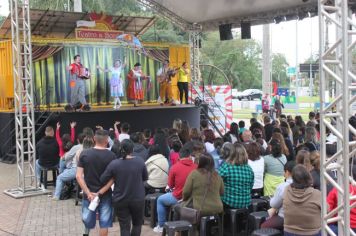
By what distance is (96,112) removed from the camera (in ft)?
47.9

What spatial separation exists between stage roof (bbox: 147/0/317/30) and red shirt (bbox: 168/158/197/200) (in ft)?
24.6

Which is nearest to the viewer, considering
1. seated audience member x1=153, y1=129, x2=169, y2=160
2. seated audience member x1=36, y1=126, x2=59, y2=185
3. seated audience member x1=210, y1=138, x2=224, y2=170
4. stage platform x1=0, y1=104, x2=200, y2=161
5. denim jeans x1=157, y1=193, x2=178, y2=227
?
denim jeans x1=157, y1=193, x2=178, y2=227

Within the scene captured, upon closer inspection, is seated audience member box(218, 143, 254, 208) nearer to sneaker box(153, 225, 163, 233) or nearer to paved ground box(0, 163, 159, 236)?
sneaker box(153, 225, 163, 233)

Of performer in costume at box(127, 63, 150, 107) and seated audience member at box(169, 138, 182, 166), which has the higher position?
performer in costume at box(127, 63, 150, 107)

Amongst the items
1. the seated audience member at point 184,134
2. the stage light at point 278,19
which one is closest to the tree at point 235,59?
the stage light at point 278,19

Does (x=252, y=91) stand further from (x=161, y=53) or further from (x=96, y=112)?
(x=96, y=112)

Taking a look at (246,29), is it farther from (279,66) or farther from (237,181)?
(279,66)

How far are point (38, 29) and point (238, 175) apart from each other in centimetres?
1341

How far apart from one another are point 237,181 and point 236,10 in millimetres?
9573

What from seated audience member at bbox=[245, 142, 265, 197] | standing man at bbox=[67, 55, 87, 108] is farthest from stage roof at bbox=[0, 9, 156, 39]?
seated audience member at bbox=[245, 142, 265, 197]

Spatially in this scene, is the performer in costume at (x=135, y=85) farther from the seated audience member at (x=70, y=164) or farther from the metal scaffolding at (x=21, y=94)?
the seated audience member at (x=70, y=164)

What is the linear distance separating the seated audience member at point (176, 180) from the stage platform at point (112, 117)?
795cm

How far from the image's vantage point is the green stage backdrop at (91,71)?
16.7m

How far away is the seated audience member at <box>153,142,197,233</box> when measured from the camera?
6324 mm
